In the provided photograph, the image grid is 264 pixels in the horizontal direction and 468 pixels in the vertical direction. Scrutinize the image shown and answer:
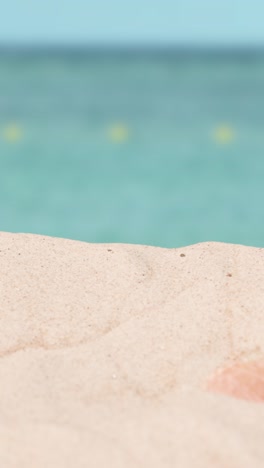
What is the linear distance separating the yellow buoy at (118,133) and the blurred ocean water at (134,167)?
1 centimetres

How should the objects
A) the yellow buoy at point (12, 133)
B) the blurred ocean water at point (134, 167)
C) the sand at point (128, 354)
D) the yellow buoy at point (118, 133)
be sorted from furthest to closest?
1. the yellow buoy at point (118, 133)
2. the yellow buoy at point (12, 133)
3. the blurred ocean water at point (134, 167)
4. the sand at point (128, 354)

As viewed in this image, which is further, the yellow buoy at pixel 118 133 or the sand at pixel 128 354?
the yellow buoy at pixel 118 133

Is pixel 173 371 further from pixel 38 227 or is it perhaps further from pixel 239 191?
pixel 239 191

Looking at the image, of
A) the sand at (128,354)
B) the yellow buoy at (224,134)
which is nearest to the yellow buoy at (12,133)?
the yellow buoy at (224,134)

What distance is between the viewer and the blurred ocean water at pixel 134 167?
450 centimetres

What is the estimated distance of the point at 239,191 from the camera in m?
5.24

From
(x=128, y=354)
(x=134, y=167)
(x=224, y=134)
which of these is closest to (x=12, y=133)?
(x=134, y=167)

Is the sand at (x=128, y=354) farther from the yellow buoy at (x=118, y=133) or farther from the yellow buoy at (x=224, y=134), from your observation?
the yellow buoy at (x=118, y=133)

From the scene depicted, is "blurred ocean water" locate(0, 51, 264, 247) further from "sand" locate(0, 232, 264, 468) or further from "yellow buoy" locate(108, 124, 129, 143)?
"sand" locate(0, 232, 264, 468)

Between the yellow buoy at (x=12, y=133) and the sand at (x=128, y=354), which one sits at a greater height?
the yellow buoy at (x=12, y=133)

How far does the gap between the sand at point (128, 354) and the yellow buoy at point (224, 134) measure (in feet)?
17.5

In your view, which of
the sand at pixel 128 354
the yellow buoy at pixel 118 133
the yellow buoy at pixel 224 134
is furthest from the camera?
the yellow buoy at pixel 118 133

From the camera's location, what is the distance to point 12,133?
774 cm

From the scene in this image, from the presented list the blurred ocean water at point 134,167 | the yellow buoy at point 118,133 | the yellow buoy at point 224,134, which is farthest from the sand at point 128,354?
the yellow buoy at point 118,133
